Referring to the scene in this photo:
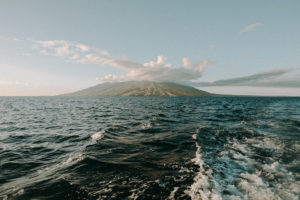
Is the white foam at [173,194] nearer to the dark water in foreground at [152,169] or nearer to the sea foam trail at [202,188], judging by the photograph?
the dark water in foreground at [152,169]

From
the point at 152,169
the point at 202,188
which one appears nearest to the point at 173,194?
the point at 202,188

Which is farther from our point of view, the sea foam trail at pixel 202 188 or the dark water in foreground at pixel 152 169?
the dark water in foreground at pixel 152 169

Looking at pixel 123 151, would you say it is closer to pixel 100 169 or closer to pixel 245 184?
pixel 100 169

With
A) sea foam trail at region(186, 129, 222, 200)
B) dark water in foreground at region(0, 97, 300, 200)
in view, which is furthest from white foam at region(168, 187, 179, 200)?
sea foam trail at region(186, 129, 222, 200)

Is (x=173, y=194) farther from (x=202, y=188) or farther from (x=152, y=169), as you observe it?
(x=152, y=169)

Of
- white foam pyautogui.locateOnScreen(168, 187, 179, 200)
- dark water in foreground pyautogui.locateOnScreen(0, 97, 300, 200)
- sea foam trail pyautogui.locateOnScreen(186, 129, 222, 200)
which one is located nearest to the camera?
white foam pyautogui.locateOnScreen(168, 187, 179, 200)

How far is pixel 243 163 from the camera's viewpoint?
26.6 ft

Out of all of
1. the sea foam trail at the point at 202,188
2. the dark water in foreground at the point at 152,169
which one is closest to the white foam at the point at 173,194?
the dark water in foreground at the point at 152,169

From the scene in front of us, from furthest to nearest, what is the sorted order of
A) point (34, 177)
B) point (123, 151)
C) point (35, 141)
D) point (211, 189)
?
1. point (35, 141)
2. point (123, 151)
3. point (34, 177)
4. point (211, 189)

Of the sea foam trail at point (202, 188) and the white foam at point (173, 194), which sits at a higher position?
the white foam at point (173, 194)

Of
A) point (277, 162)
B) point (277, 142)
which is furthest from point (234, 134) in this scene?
point (277, 162)

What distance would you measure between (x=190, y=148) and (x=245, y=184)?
4.39m

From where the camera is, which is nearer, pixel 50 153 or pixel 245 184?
pixel 245 184

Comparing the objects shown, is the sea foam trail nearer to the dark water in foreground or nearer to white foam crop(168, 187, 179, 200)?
the dark water in foreground
